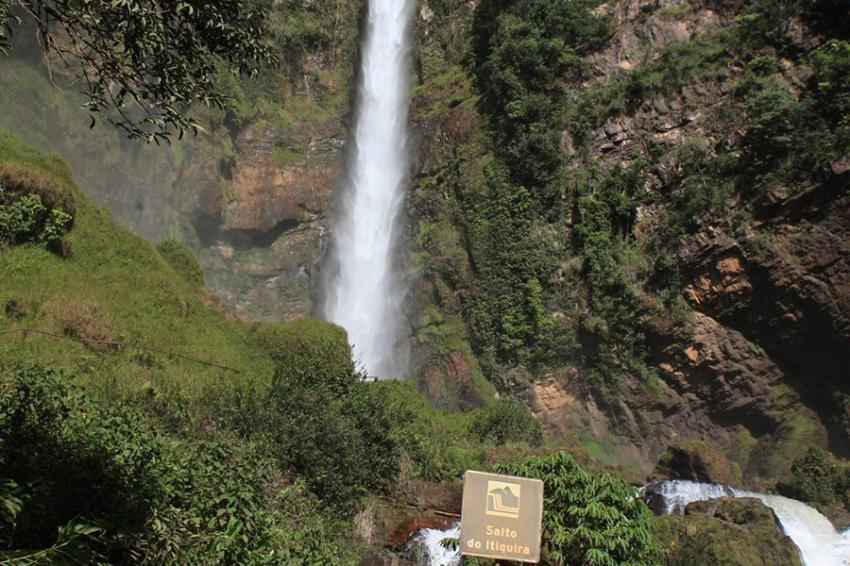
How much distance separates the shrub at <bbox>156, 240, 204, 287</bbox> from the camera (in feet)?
66.7

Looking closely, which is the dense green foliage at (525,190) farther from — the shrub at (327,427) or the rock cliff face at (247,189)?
the rock cliff face at (247,189)

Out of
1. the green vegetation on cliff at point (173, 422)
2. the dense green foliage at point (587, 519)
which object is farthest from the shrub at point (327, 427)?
the dense green foliage at point (587, 519)

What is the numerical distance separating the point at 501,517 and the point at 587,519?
5.47 ft

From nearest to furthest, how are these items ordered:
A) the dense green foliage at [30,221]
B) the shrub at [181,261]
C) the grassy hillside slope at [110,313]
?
the grassy hillside slope at [110,313] < the dense green foliage at [30,221] < the shrub at [181,261]

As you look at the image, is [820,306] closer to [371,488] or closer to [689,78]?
[689,78]

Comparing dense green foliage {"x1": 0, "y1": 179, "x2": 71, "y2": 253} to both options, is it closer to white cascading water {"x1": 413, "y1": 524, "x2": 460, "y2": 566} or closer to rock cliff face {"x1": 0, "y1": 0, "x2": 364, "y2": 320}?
white cascading water {"x1": 413, "y1": 524, "x2": 460, "y2": 566}

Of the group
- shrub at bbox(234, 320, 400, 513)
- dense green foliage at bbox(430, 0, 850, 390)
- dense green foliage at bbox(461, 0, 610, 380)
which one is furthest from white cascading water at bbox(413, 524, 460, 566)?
dense green foliage at bbox(461, 0, 610, 380)

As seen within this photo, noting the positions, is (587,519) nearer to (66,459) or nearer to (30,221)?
(66,459)

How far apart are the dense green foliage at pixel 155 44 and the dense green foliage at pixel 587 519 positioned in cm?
485

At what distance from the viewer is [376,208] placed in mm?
29312

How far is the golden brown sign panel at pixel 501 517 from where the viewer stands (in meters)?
5.56

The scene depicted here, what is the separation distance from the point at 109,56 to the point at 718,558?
1051cm

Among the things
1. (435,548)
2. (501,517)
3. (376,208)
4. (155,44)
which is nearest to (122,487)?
(501,517)

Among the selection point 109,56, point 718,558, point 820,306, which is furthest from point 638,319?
point 109,56
